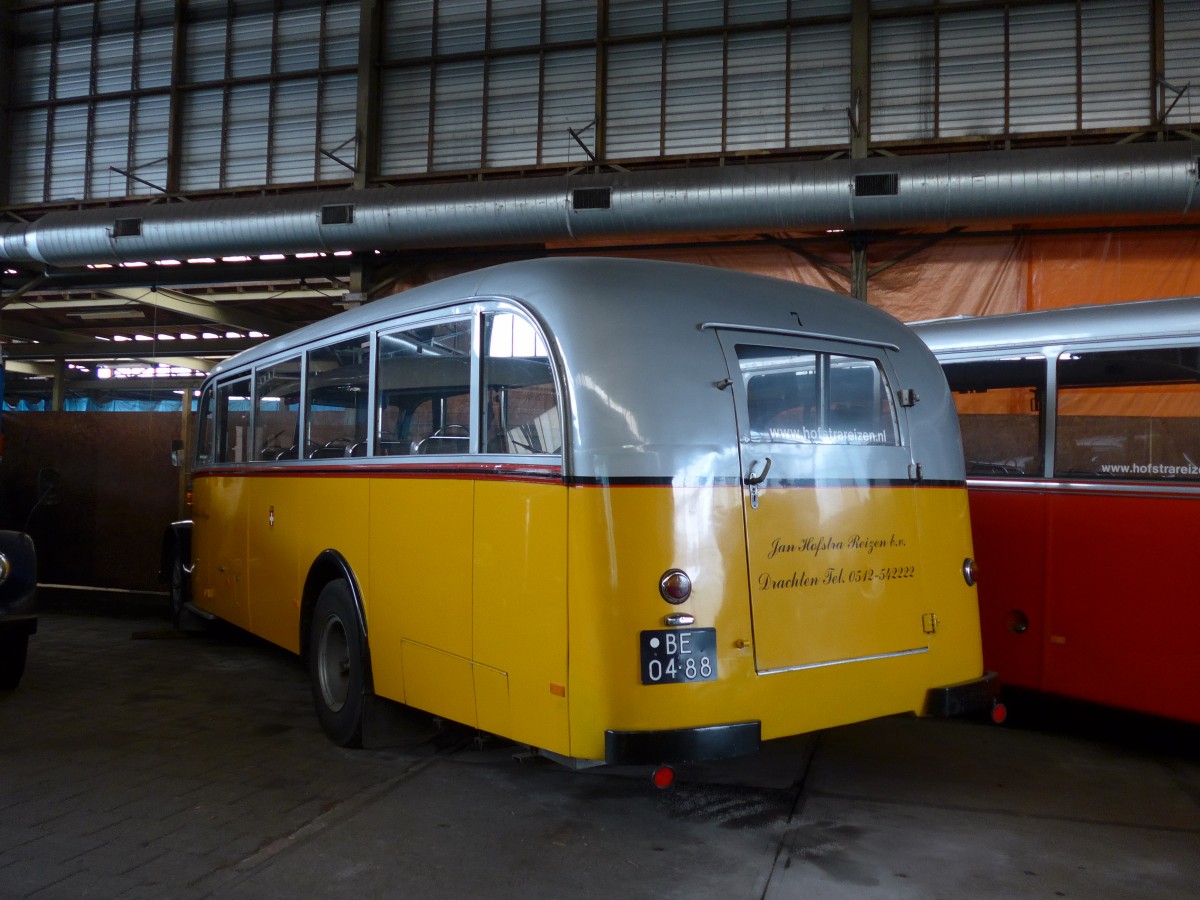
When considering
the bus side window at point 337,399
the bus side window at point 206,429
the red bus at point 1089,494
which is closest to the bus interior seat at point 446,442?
the bus side window at point 337,399

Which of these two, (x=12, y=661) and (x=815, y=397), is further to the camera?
(x=12, y=661)

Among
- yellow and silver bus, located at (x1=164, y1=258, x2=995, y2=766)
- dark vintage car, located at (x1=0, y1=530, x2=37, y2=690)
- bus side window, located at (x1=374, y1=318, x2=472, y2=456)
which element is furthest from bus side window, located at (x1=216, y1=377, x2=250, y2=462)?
bus side window, located at (x1=374, y1=318, x2=472, y2=456)

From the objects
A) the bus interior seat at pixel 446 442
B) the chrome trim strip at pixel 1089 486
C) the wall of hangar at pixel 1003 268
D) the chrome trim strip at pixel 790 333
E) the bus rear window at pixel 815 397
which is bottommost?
the chrome trim strip at pixel 1089 486

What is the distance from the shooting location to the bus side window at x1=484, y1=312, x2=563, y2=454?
4.04 m

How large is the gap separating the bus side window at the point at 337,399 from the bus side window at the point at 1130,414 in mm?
4371

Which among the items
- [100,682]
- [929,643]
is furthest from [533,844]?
[100,682]

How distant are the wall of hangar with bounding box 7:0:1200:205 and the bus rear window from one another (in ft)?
26.9

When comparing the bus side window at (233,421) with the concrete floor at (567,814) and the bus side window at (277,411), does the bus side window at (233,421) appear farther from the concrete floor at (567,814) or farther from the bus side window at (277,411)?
the concrete floor at (567,814)

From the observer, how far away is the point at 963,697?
4.65 metres

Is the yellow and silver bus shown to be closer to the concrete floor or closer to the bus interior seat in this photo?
the bus interior seat

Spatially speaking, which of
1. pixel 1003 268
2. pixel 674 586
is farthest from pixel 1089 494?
pixel 1003 268

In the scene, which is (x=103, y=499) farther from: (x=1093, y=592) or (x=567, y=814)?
(x=1093, y=592)

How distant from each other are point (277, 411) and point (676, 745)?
15.1 ft

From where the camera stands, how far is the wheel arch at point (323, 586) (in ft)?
17.3
